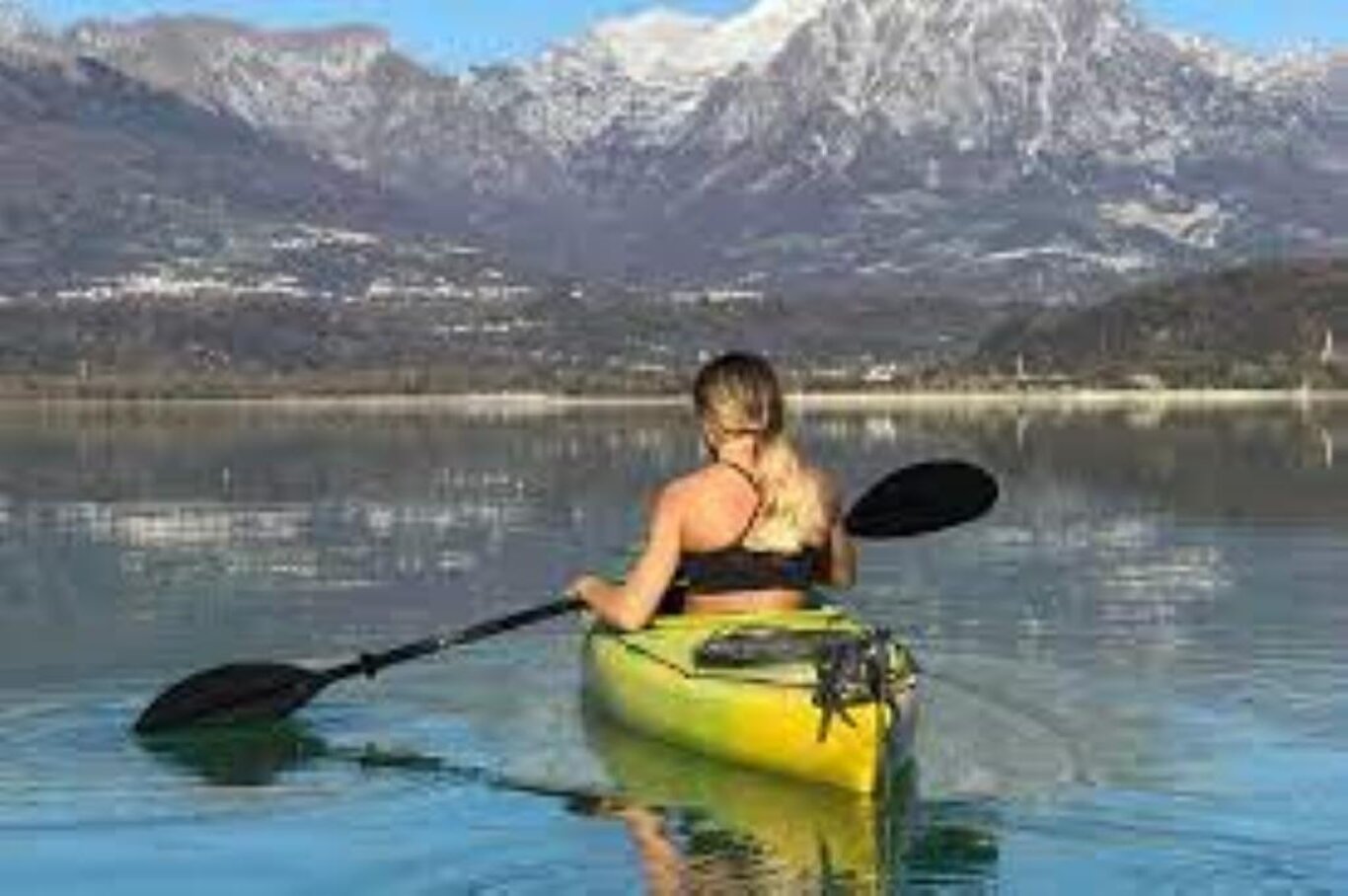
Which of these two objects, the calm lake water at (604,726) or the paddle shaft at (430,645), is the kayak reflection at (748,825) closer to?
the calm lake water at (604,726)

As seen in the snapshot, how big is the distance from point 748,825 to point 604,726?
5.31 meters

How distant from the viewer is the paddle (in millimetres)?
28797

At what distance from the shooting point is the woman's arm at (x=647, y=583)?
80.8 feet

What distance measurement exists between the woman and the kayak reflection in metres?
1.47

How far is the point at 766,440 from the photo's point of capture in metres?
24.0

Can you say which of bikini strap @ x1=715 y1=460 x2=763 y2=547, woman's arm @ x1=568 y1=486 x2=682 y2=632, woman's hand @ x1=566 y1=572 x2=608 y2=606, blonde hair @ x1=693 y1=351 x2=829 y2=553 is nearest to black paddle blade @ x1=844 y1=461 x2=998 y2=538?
woman's hand @ x1=566 y1=572 x2=608 y2=606

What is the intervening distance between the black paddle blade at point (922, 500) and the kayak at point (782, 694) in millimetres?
4011

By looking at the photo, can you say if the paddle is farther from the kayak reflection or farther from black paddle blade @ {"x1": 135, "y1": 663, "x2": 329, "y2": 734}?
the kayak reflection

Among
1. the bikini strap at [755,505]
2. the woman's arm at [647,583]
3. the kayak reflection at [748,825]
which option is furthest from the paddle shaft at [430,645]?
the bikini strap at [755,505]

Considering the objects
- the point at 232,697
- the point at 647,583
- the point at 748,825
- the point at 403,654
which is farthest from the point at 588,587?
the point at 748,825

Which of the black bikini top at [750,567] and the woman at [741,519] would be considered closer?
the woman at [741,519]

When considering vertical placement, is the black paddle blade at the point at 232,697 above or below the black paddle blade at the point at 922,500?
below

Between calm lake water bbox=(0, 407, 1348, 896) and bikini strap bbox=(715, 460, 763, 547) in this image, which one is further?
bikini strap bbox=(715, 460, 763, 547)

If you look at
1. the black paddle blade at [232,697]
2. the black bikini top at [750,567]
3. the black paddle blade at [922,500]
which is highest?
the black paddle blade at [922,500]
